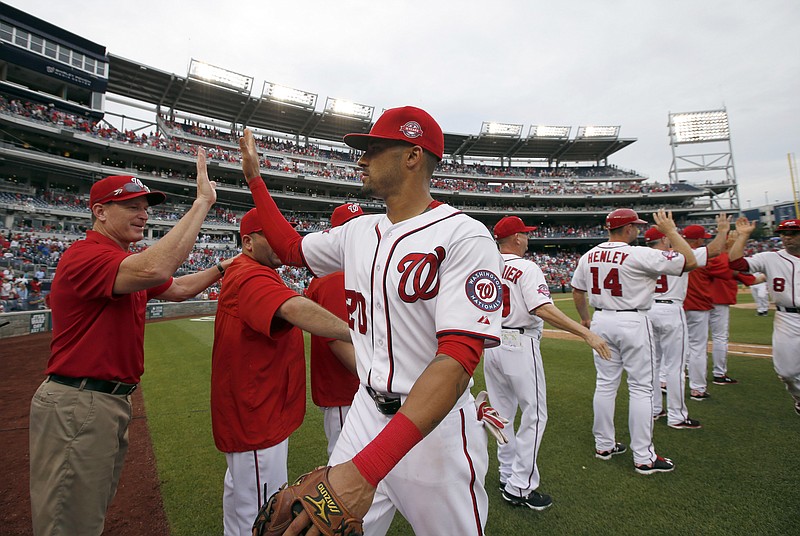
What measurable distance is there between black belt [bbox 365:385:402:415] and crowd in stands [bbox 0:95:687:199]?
111ft

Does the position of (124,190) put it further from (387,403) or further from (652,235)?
(652,235)

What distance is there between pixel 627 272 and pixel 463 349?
3.37 metres

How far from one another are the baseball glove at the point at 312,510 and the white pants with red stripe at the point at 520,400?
8.47 ft

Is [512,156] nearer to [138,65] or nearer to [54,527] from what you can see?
[138,65]

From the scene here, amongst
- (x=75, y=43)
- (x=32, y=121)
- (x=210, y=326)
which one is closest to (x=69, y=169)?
(x=32, y=121)

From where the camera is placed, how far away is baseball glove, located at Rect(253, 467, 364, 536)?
1016mm

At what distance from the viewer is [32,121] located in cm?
2423

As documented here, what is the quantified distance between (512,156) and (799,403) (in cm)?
5083

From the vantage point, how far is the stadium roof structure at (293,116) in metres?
31.6

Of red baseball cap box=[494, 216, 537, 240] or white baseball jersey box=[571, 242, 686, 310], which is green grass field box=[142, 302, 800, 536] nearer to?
white baseball jersey box=[571, 242, 686, 310]

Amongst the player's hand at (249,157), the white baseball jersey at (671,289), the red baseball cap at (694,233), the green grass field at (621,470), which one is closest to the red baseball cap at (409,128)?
the player's hand at (249,157)

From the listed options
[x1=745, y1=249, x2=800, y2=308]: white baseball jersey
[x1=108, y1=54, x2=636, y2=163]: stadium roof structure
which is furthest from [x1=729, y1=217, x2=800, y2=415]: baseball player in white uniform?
[x1=108, y1=54, x2=636, y2=163]: stadium roof structure

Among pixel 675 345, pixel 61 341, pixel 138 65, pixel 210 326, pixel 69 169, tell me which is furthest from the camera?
pixel 138 65

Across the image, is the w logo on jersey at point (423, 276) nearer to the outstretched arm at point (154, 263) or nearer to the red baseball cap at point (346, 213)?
the outstretched arm at point (154, 263)
